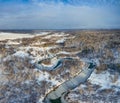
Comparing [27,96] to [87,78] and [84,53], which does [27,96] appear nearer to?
[87,78]

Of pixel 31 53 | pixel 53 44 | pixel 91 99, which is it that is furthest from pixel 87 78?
pixel 53 44

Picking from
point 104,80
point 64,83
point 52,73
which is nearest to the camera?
point 64,83

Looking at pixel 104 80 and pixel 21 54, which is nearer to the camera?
pixel 104 80

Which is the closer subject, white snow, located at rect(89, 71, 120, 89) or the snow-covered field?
the snow-covered field

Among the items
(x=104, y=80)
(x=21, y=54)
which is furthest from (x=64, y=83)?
(x=21, y=54)

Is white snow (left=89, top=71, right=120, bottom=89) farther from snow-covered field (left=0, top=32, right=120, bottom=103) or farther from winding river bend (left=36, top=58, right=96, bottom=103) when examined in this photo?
winding river bend (left=36, top=58, right=96, bottom=103)

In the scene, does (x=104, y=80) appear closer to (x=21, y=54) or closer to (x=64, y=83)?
(x=64, y=83)

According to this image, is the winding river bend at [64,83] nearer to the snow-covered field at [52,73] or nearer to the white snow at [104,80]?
the snow-covered field at [52,73]

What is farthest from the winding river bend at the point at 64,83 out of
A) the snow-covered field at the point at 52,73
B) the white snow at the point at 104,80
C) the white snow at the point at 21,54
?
the white snow at the point at 21,54

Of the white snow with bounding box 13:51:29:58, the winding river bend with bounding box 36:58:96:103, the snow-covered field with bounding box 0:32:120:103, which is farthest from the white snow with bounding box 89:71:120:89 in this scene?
the white snow with bounding box 13:51:29:58
